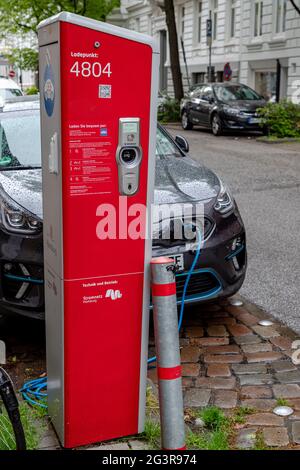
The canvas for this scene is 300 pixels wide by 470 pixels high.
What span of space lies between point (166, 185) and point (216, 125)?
15.9m

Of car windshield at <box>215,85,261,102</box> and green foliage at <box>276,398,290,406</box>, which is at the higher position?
car windshield at <box>215,85,261,102</box>

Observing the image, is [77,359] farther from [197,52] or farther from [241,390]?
[197,52]

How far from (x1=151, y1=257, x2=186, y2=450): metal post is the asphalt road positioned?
2190 millimetres

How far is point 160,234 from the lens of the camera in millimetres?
4617

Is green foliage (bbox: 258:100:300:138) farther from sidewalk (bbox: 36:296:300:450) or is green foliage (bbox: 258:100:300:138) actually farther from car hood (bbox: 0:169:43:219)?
car hood (bbox: 0:169:43:219)

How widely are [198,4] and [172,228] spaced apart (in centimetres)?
3169

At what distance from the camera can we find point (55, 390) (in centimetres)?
336

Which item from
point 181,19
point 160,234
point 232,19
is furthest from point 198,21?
point 160,234

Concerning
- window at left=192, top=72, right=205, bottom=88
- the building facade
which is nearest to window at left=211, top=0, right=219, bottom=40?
the building facade

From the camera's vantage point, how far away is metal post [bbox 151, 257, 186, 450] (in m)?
3.12

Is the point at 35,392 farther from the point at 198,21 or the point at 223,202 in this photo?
the point at 198,21

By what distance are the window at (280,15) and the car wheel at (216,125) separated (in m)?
8.07
